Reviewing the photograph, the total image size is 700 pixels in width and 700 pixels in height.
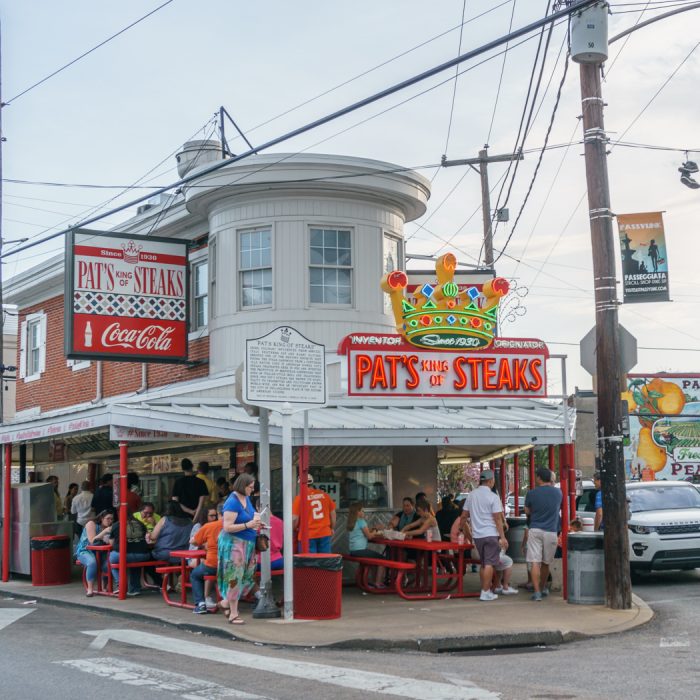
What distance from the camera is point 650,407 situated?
1757 inches

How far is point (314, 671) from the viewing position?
9.02 meters

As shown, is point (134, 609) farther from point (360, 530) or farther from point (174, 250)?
point (174, 250)

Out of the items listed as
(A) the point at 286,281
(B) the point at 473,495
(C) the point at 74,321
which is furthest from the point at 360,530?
(C) the point at 74,321

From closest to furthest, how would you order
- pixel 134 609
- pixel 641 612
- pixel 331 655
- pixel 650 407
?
pixel 331 655
pixel 641 612
pixel 134 609
pixel 650 407

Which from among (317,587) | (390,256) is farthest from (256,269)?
(317,587)

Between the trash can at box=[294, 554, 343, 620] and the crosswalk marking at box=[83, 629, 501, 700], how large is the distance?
1.69 meters

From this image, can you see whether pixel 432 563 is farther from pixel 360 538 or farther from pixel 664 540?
pixel 664 540

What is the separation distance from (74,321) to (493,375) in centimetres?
734

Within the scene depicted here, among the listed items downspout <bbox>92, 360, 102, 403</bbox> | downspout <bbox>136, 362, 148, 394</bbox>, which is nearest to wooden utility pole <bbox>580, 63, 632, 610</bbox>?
downspout <bbox>136, 362, 148, 394</bbox>

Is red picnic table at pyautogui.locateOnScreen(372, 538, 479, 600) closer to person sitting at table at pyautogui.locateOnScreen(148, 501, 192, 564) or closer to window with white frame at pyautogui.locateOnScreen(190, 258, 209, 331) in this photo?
person sitting at table at pyautogui.locateOnScreen(148, 501, 192, 564)

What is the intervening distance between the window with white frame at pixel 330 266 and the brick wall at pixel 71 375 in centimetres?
237

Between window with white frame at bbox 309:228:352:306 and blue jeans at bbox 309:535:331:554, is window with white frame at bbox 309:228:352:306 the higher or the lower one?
the higher one

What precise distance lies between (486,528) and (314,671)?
5485mm

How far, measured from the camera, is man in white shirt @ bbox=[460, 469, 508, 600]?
1402cm
